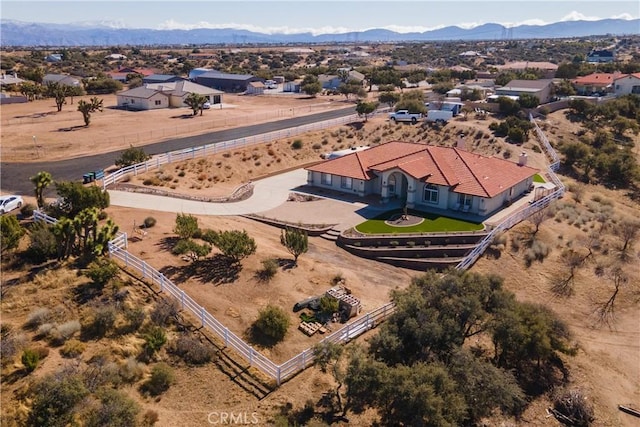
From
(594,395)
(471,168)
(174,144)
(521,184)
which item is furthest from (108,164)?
(594,395)

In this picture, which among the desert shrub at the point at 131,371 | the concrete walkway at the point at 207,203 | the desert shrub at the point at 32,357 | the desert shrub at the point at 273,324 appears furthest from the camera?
the concrete walkway at the point at 207,203

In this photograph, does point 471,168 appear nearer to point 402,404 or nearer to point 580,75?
point 402,404

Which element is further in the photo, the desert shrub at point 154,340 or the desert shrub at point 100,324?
the desert shrub at point 100,324

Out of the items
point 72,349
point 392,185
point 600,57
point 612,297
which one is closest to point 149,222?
point 72,349

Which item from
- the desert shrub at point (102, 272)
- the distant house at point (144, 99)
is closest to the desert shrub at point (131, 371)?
the desert shrub at point (102, 272)

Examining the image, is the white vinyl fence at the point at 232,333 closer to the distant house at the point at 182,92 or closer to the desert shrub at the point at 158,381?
the desert shrub at the point at 158,381
